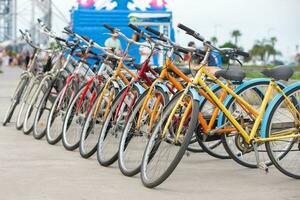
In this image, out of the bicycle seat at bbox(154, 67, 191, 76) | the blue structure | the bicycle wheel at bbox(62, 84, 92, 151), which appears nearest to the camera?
the bicycle seat at bbox(154, 67, 191, 76)

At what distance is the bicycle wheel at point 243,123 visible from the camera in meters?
6.44

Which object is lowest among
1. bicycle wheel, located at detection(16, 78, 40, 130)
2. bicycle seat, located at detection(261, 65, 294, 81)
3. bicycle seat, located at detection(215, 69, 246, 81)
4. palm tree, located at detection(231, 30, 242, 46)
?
palm tree, located at detection(231, 30, 242, 46)

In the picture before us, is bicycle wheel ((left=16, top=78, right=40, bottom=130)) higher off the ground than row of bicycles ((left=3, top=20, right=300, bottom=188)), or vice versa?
row of bicycles ((left=3, top=20, right=300, bottom=188))

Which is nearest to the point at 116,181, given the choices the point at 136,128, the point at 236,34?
the point at 136,128

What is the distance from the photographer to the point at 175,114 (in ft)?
19.5

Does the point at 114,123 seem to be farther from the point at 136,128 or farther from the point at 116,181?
the point at 116,181

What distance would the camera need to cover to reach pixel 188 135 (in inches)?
221

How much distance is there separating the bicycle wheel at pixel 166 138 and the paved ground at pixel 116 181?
136 millimetres

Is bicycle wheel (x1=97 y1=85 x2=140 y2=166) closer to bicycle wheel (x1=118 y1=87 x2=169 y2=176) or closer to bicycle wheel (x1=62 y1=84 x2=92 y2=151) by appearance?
bicycle wheel (x1=118 y1=87 x2=169 y2=176)

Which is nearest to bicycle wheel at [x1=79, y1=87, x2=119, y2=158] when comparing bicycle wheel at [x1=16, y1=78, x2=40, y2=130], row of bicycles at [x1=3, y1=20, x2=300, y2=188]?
row of bicycles at [x1=3, y1=20, x2=300, y2=188]

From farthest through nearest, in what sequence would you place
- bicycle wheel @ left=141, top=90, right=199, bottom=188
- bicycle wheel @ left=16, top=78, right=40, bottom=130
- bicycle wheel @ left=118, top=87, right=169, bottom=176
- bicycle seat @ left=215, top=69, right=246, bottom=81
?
bicycle wheel @ left=16, top=78, right=40, bottom=130, bicycle seat @ left=215, top=69, right=246, bottom=81, bicycle wheel @ left=118, top=87, right=169, bottom=176, bicycle wheel @ left=141, top=90, right=199, bottom=188

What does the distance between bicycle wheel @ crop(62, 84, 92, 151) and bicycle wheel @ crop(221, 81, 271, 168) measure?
178 centimetres

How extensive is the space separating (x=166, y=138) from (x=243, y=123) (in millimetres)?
822

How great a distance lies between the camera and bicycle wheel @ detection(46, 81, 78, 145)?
841 cm
